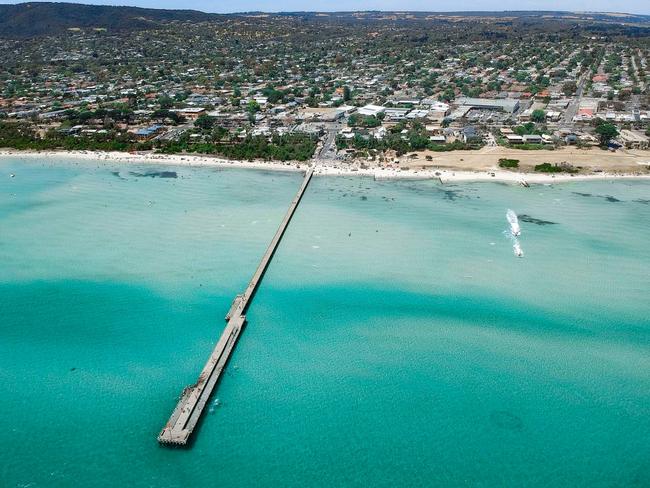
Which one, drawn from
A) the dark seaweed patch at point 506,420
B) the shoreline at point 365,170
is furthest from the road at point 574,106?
the dark seaweed patch at point 506,420

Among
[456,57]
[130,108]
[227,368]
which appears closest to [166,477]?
[227,368]

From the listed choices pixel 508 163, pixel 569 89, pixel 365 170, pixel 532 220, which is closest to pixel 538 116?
pixel 508 163

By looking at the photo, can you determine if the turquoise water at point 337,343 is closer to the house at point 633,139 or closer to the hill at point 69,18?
the house at point 633,139

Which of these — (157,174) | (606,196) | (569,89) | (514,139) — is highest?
(569,89)

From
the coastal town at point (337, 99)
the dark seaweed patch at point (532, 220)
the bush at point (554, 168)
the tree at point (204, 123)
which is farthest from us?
the tree at point (204, 123)

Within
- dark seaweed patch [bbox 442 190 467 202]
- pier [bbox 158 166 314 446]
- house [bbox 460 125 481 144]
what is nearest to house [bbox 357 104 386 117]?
house [bbox 460 125 481 144]

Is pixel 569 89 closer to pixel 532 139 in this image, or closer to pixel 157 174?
pixel 532 139
